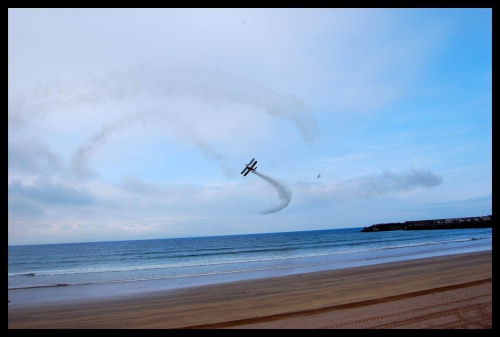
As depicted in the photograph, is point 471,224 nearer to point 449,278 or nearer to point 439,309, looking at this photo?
point 449,278

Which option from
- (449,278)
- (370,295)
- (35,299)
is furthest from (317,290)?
(35,299)

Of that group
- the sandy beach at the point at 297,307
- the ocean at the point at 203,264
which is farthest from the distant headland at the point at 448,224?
the sandy beach at the point at 297,307

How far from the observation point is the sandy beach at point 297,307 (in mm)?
10055

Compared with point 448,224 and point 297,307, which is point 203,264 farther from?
point 448,224

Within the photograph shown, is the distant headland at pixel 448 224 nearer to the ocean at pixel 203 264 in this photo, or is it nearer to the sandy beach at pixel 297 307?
the ocean at pixel 203 264

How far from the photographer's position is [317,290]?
51.5 feet

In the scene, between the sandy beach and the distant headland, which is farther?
the distant headland

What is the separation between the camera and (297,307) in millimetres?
12359

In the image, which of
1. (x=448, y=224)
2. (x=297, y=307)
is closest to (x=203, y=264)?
(x=297, y=307)

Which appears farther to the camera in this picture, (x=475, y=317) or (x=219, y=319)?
(x=219, y=319)

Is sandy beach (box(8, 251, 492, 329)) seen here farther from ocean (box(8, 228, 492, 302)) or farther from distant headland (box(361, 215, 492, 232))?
distant headland (box(361, 215, 492, 232))

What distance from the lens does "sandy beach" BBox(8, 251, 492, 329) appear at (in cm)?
1005

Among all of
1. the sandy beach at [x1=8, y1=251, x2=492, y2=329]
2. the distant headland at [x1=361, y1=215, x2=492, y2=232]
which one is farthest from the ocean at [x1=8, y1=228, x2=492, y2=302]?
the distant headland at [x1=361, y1=215, x2=492, y2=232]
